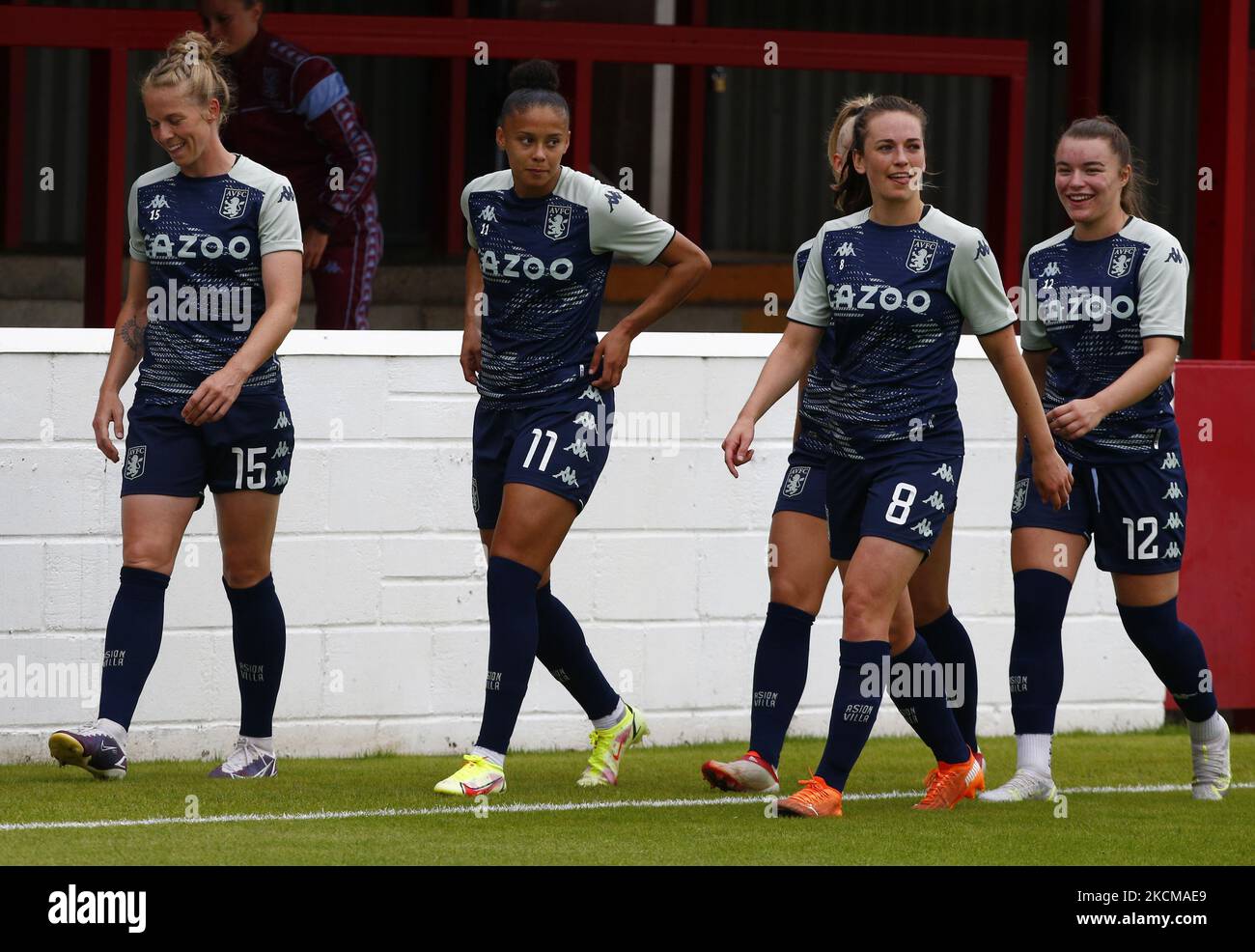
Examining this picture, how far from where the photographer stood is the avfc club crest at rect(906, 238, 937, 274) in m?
5.58

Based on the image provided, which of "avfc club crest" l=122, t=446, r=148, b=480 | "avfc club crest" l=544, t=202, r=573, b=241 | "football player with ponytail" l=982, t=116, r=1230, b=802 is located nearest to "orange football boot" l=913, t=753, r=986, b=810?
"football player with ponytail" l=982, t=116, r=1230, b=802

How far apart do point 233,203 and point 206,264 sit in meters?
0.18

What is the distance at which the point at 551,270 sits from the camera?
19.5 feet

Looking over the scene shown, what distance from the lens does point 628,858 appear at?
505cm

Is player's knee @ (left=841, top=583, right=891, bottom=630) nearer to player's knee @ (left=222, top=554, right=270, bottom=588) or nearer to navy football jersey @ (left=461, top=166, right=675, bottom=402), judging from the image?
navy football jersey @ (left=461, top=166, right=675, bottom=402)

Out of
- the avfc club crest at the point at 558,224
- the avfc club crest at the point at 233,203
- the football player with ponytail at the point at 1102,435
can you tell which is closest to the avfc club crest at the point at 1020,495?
the football player with ponytail at the point at 1102,435

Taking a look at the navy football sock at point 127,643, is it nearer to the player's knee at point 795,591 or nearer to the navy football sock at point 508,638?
the navy football sock at point 508,638

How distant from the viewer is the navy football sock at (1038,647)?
5914 millimetres

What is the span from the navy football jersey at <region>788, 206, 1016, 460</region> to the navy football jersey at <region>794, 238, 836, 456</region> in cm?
9

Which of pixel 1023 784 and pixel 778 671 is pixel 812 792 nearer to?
pixel 778 671

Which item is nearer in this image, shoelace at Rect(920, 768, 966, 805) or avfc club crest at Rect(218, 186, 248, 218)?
shoelace at Rect(920, 768, 966, 805)

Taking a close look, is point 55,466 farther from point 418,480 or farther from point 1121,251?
point 1121,251

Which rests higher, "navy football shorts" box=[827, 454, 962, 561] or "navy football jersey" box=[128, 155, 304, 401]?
"navy football jersey" box=[128, 155, 304, 401]

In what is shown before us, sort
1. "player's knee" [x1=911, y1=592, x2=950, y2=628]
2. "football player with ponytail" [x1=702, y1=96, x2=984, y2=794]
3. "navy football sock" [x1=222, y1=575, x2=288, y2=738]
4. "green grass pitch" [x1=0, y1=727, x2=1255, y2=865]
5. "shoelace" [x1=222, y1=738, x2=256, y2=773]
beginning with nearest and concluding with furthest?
"green grass pitch" [x1=0, y1=727, x2=1255, y2=865], "football player with ponytail" [x1=702, y1=96, x2=984, y2=794], "player's knee" [x1=911, y1=592, x2=950, y2=628], "navy football sock" [x1=222, y1=575, x2=288, y2=738], "shoelace" [x1=222, y1=738, x2=256, y2=773]
